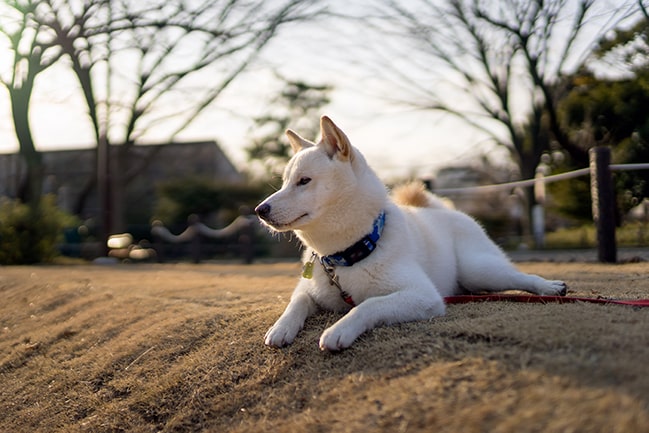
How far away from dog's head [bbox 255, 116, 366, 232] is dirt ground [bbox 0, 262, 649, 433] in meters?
0.50

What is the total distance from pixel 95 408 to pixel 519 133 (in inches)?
563

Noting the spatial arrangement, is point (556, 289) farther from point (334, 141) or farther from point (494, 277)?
point (334, 141)

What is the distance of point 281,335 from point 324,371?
13.6 inches

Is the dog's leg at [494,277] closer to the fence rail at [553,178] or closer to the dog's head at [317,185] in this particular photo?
the dog's head at [317,185]

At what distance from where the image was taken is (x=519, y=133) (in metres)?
15.4

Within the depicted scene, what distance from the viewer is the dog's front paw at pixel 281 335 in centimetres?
256

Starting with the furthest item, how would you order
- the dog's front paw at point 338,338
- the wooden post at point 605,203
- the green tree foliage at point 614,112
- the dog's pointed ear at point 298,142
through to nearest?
the green tree foliage at point 614,112, the wooden post at point 605,203, the dog's pointed ear at point 298,142, the dog's front paw at point 338,338

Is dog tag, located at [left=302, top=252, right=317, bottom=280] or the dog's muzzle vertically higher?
the dog's muzzle

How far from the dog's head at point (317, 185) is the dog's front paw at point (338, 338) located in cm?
60

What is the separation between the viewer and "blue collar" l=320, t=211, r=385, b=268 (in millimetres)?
2752

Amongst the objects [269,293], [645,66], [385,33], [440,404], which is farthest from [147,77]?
[440,404]

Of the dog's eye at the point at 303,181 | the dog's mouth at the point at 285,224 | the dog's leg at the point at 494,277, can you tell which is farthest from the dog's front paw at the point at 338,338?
the dog's leg at the point at 494,277

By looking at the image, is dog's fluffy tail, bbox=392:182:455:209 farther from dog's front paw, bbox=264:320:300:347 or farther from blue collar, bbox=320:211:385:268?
dog's front paw, bbox=264:320:300:347

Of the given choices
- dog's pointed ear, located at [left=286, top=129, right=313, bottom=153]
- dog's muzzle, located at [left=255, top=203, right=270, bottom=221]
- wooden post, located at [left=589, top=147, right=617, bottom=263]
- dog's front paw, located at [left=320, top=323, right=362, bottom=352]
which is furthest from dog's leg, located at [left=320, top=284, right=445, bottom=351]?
wooden post, located at [left=589, top=147, right=617, bottom=263]
